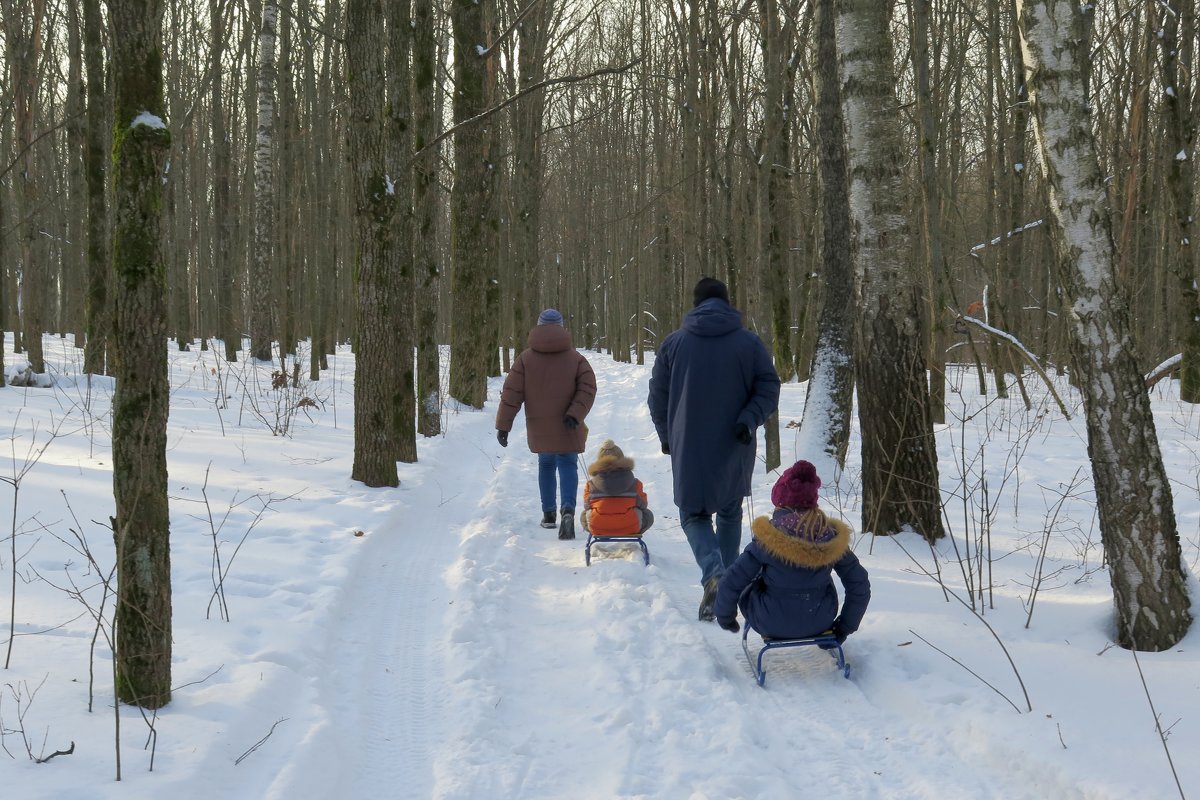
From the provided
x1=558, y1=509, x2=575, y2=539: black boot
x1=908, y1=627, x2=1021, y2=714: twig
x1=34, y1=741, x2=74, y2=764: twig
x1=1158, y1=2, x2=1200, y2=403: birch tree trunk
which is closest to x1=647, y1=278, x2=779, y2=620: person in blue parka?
x1=908, y1=627, x2=1021, y2=714: twig

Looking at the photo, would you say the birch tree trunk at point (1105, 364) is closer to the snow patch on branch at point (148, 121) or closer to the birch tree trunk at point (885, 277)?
the birch tree trunk at point (885, 277)

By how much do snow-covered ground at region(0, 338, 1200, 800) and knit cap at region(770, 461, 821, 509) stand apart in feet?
2.73

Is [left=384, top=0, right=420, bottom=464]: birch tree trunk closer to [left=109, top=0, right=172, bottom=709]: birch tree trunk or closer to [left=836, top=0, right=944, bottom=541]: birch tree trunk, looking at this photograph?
[left=836, top=0, right=944, bottom=541]: birch tree trunk

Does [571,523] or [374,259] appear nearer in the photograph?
[571,523]

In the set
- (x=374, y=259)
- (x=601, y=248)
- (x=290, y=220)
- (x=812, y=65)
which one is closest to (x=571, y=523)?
(x=374, y=259)

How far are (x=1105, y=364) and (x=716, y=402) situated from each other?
2.10 metres

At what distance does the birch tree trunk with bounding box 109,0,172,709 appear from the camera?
122 inches

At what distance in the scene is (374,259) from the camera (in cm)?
850

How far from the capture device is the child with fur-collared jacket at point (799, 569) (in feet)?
13.6

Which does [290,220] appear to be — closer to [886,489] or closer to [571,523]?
[571,523]

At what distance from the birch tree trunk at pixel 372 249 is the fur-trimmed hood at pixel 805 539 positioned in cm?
518

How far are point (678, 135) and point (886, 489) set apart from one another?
19.7 m

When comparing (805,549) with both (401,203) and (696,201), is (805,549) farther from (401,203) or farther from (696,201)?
(696,201)

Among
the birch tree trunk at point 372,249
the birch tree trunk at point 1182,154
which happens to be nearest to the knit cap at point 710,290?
the birch tree trunk at point 372,249
